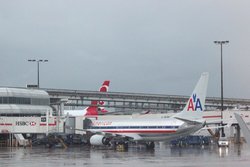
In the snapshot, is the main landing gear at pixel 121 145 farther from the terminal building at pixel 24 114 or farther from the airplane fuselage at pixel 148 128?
the terminal building at pixel 24 114

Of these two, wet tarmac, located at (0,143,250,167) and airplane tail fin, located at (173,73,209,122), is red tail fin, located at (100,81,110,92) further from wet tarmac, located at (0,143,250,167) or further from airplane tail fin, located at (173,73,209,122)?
wet tarmac, located at (0,143,250,167)

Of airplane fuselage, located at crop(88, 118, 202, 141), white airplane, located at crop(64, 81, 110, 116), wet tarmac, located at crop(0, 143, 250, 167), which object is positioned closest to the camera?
wet tarmac, located at crop(0, 143, 250, 167)

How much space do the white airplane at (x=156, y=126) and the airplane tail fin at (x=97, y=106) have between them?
100.0 feet

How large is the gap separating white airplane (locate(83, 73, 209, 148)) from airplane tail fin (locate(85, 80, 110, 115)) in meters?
30.5

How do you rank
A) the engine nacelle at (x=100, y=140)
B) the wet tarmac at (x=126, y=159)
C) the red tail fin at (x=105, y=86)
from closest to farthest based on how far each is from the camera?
the wet tarmac at (x=126, y=159)
the engine nacelle at (x=100, y=140)
the red tail fin at (x=105, y=86)

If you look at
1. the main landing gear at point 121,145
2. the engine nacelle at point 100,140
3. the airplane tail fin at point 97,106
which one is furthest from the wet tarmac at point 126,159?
the airplane tail fin at point 97,106

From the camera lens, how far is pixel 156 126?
5972 centimetres

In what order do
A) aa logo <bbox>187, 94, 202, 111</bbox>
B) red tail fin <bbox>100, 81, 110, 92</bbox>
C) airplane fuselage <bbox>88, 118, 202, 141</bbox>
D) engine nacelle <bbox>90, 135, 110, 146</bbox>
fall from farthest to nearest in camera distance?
red tail fin <bbox>100, 81, 110, 92</bbox> → engine nacelle <bbox>90, 135, 110, 146</bbox> → aa logo <bbox>187, 94, 202, 111</bbox> → airplane fuselage <bbox>88, 118, 202, 141</bbox>

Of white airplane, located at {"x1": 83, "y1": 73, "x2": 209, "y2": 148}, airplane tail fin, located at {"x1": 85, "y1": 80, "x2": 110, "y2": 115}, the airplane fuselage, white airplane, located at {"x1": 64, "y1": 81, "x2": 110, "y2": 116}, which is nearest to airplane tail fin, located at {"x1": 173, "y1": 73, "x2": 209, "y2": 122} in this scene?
white airplane, located at {"x1": 83, "y1": 73, "x2": 209, "y2": 148}

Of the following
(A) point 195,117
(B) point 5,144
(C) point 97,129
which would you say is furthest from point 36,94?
(A) point 195,117

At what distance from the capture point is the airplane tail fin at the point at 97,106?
100 meters

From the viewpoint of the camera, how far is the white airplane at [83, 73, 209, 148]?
5691 cm

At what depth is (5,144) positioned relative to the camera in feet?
240

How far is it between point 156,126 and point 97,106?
41.8 metres
